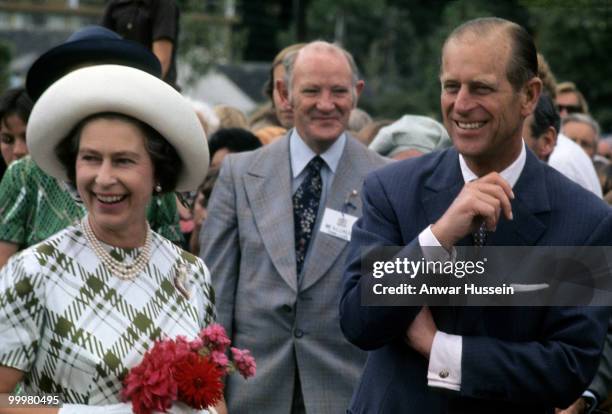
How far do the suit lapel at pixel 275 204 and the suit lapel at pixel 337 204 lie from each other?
86mm

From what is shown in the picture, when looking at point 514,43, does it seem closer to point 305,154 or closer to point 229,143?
point 305,154

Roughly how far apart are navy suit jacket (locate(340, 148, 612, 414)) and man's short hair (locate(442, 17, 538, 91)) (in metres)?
0.28

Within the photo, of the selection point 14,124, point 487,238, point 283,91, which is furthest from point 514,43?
point 14,124

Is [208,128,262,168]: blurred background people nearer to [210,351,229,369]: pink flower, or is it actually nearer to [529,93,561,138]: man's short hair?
[529,93,561,138]: man's short hair

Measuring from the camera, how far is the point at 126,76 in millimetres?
4090

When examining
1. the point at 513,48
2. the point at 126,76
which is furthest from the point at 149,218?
the point at 513,48

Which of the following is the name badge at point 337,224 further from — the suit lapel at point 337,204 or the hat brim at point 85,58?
the hat brim at point 85,58

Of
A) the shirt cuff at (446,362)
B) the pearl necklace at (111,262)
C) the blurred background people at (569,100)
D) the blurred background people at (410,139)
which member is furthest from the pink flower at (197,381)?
the blurred background people at (569,100)

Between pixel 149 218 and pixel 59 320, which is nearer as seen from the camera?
pixel 59 320

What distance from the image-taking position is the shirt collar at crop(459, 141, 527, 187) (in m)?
4.22

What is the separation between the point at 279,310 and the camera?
589 centimetres

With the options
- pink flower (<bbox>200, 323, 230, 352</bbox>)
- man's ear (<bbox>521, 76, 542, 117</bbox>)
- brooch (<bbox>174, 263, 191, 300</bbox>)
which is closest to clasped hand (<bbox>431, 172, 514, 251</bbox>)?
man's ear (<bbox>521, 76, 542, 117</bbox>)

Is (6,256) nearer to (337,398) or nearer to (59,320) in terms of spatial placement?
(337,398)

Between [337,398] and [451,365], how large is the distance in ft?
6.29
